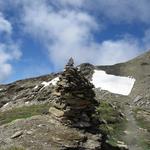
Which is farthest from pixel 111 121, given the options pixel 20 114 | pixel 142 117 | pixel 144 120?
pixel 20 114

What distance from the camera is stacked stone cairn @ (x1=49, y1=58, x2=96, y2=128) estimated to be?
44.8m

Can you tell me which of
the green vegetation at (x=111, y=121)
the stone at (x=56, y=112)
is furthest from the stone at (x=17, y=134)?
the green vegetation at (x=111, y=121)

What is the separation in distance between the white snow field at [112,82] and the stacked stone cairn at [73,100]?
76.2 metres

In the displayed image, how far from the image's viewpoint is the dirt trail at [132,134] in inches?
2458

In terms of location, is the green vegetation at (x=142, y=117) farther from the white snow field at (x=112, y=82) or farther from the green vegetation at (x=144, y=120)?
the white snow field at (x=112, y=82)

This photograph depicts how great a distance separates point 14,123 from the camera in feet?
147

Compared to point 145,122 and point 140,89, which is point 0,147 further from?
point 140,89

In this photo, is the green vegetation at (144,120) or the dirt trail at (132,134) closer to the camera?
the dirt trail at (132,134)

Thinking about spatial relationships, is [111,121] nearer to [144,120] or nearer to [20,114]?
[144,120]

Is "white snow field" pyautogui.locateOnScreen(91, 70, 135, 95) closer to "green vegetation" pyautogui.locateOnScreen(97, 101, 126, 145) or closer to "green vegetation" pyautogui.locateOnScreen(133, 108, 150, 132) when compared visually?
"green vegetation" pyautogui.locateOnScreen(97, 101, 126, 145)

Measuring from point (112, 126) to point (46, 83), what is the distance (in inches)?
1939

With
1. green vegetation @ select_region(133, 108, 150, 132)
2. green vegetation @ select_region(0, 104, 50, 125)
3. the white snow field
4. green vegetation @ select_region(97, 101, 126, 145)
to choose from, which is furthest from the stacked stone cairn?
the white snow field

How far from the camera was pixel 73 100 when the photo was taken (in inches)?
1783

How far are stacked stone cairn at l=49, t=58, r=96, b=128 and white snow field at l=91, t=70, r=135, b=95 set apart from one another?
7622cm
